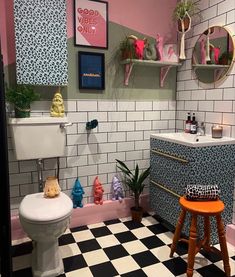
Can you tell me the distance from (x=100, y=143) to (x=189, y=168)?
878mm

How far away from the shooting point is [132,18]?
2.32 m

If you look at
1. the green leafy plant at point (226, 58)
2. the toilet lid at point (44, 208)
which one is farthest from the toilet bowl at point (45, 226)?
the green leafy plant at point (226, 58)

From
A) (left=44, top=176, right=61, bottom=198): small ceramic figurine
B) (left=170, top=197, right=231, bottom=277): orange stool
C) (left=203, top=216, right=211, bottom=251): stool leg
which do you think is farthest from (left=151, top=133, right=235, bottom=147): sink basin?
(left=44, top=176, right=61, bottom=198): small ceramic figurine

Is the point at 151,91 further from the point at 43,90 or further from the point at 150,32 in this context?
the point at 43,90

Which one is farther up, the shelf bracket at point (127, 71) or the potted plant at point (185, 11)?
the potted plant at point (185, 11)

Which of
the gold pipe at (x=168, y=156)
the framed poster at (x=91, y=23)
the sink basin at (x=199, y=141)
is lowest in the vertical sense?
the gold pipe at (x=168, y=156)

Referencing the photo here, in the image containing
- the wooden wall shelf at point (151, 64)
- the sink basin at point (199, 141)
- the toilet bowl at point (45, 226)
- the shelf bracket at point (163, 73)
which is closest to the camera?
the toilet bowl at point (45, 226)

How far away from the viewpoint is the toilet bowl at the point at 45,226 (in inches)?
59.3

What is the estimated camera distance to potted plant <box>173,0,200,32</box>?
2229 millimetres

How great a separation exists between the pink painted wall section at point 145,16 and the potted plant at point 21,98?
2.02 feet

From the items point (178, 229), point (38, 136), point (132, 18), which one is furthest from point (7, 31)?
point (178, 229)

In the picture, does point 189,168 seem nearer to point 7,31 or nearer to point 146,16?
point 146,16

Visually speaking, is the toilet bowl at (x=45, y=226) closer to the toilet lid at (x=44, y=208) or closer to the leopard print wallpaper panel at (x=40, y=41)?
the toilet lid at (x=44, y=208)

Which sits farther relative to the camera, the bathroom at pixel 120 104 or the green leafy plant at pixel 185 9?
the green leafy plant at pixel 185 9
